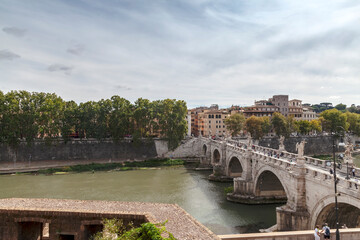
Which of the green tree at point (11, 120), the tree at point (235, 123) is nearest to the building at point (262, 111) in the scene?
the tree at point (235, 123)

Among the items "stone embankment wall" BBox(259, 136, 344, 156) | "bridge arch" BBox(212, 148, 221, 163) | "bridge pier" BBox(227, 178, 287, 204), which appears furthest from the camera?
"stone embankment wall" BBox(259, 136, 344, 156)

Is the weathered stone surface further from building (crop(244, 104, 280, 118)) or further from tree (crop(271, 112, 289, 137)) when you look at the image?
building (crop(244, 104, 280, 118))

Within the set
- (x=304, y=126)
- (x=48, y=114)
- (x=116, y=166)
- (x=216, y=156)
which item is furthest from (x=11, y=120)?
(x=304, y=126)

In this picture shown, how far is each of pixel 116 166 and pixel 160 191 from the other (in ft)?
52.3

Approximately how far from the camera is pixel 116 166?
42.3m

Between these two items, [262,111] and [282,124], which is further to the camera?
[262,111]

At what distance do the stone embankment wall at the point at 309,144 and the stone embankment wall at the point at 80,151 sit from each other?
23.4 metres

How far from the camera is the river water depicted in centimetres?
2039

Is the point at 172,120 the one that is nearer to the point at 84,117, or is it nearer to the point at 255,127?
the point at 84,117

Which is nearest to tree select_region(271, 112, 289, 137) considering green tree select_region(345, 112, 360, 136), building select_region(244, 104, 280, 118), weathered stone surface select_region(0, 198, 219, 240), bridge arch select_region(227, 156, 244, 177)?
building select_region(244, 104, 280, 118)

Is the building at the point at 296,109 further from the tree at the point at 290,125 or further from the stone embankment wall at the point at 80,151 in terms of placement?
the stone embankment wall at the point at 80,151

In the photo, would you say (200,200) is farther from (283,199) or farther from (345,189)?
(345,189)

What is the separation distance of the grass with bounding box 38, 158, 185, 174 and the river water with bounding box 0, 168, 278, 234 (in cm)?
222

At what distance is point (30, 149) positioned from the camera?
43.5m
